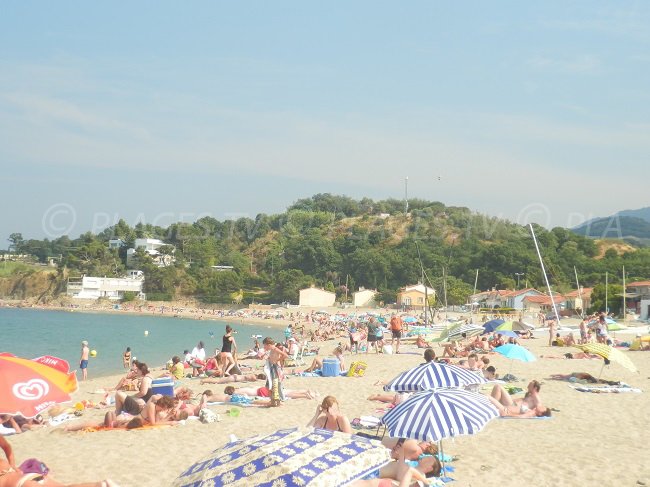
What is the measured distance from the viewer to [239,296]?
9006cm

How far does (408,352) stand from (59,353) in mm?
17977

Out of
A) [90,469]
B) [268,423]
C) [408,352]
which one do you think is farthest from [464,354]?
[90,469]

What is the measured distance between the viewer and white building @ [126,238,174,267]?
343ft

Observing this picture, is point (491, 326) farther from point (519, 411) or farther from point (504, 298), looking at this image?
point (504, 298)

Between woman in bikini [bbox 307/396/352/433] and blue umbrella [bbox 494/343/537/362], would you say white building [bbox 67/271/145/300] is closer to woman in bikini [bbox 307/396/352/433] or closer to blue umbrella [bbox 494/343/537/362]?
blue umbrella [bbox 494/343/537/362]

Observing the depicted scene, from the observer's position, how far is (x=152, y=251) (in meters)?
111

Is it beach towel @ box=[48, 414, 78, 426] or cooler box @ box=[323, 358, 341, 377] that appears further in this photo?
cooler box @ box=[323, 358, 341, 377]

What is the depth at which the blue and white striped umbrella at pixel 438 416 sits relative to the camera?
611 cm

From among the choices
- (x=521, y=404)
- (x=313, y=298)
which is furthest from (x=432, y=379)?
(x=313, y=298)

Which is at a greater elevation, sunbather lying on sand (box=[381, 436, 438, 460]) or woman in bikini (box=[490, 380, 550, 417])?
sunbather lying on sand (box=[381, 436, 438, 460])

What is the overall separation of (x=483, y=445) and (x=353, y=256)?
88120mm

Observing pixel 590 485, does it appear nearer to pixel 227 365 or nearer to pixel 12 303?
pixel 227 365

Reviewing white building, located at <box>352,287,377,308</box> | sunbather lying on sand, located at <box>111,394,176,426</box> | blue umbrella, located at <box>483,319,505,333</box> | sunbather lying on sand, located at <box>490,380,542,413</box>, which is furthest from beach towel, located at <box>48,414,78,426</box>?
white building, located at <box>352,287,377,308</box>

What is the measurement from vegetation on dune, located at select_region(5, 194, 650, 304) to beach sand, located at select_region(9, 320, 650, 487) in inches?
2344
